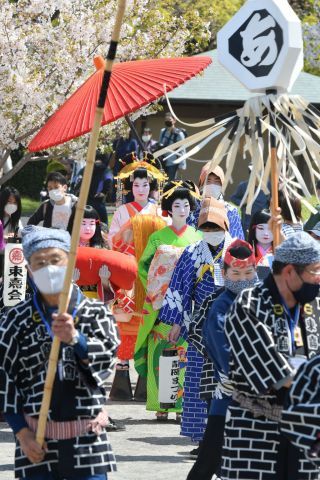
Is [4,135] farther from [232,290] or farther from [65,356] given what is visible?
[65,356]

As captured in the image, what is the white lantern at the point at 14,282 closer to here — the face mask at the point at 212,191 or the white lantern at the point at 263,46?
the face mask at the point at 212,191

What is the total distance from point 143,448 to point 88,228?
183 centimetres

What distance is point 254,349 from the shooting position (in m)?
5.29

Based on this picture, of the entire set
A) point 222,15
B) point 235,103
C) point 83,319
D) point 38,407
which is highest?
point 222,15

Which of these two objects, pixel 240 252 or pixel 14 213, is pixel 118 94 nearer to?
pixel 240 252

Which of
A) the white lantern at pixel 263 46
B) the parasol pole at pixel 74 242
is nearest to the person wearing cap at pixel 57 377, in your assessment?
the parasol pole at pixel 74 242

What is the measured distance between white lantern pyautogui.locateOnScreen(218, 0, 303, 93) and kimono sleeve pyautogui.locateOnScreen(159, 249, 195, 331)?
126 inches

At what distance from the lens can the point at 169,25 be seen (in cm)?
1945

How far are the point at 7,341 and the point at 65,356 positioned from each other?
10.0 inches

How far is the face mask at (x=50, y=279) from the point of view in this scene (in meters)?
5.47

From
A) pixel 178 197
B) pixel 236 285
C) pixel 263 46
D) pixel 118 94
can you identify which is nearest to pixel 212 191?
pixel 178 197

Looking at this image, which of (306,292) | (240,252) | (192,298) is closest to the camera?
(306,292)

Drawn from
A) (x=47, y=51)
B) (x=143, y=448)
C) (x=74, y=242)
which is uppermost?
(x=47, y=51)

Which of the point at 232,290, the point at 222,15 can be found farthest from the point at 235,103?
the point at 232,290
